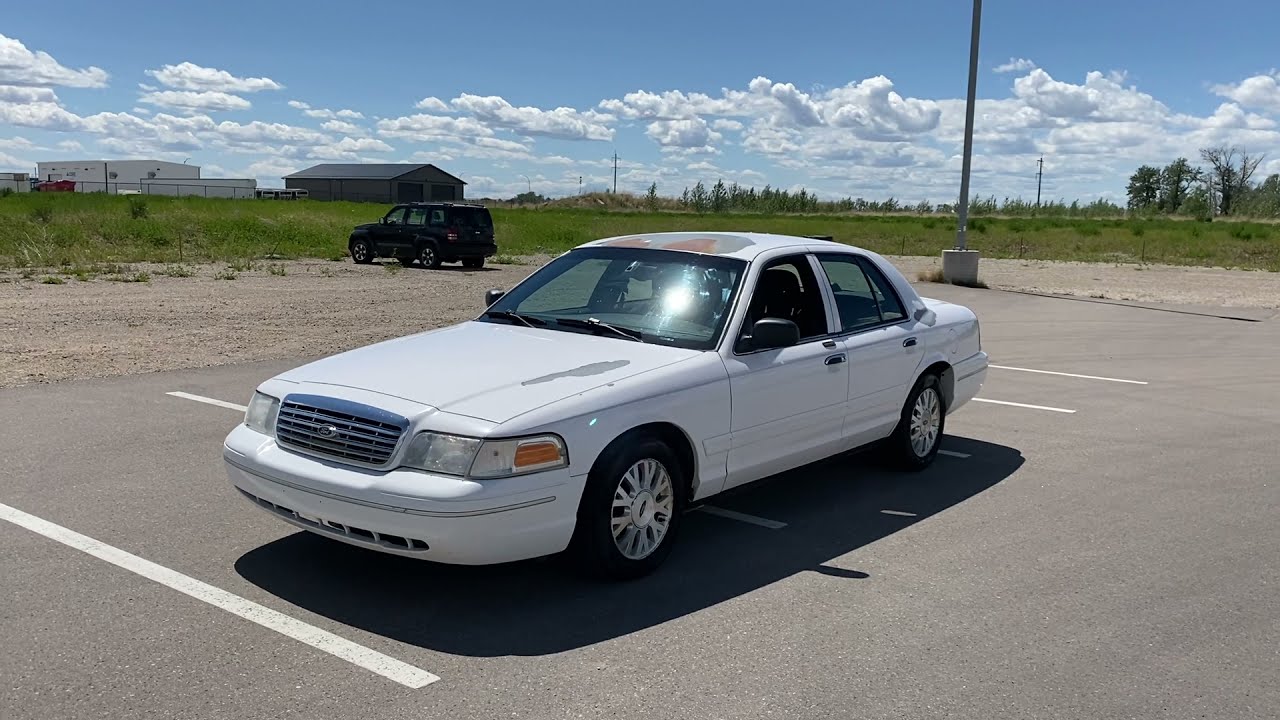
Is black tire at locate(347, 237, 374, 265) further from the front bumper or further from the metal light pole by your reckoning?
the front bumper

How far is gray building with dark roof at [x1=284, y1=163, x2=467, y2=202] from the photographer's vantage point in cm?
10388

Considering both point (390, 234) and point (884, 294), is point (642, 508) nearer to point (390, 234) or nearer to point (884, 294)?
point (884, 294)

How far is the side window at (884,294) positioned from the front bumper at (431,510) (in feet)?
9.94

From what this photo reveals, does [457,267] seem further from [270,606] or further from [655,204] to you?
[655,204]

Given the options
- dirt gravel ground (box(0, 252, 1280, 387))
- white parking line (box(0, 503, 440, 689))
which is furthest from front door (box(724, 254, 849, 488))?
dirt gravel ground (box(0, 252, 1280, 387))

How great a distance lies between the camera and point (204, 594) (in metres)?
4.64

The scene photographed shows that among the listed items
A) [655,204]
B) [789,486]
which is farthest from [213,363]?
[655,204]

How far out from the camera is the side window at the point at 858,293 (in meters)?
6.53

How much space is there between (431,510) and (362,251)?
2701 centimetres

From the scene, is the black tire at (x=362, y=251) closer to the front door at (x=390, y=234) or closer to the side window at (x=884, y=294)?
the front door at (x=390, y=234)

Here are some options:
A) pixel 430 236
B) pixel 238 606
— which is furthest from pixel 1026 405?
pixel 430 236

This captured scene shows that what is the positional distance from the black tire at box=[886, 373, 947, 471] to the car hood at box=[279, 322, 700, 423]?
217 centimetres

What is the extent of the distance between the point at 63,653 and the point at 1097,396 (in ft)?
29.7

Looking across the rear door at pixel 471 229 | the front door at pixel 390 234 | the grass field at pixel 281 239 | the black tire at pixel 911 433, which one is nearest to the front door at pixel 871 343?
the black tire at pixel 911 433
